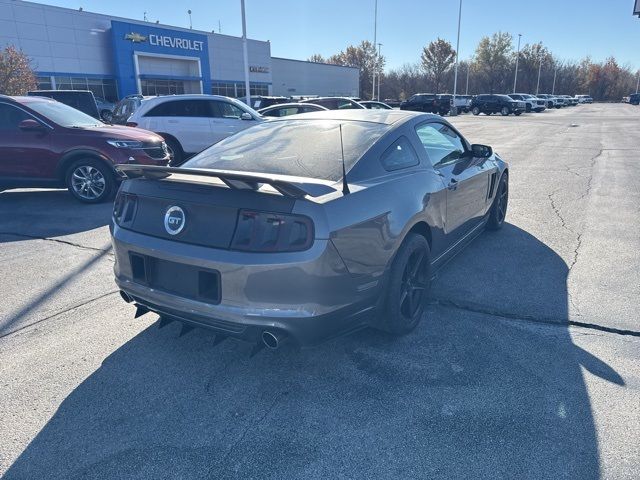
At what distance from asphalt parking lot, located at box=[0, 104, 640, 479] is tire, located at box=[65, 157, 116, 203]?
10.5 ft

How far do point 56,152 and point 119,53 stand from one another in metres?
35.2

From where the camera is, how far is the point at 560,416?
2627 mm

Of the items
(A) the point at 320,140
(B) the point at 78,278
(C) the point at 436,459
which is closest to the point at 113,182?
(B) the point at 78,278

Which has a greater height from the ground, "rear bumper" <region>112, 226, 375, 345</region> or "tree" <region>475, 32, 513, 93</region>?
"tree" <region>475, 32, 513, 93</region>

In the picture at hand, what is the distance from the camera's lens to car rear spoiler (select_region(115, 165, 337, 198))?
8.36 ft

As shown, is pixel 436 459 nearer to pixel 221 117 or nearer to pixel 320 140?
pixel 320 140

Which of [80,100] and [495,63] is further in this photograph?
[495,63]

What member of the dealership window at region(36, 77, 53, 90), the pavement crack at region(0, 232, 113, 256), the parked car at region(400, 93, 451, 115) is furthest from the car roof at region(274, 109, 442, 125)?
the parked car at region(400, 93, 451, 115)

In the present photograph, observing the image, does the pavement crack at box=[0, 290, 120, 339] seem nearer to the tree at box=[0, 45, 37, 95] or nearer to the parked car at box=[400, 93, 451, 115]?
the tree at box=[0, 45, 37, 95]

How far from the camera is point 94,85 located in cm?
3769

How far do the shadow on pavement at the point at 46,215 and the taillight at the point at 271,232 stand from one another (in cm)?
467

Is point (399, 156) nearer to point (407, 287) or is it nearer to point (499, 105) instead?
point (407, 287)

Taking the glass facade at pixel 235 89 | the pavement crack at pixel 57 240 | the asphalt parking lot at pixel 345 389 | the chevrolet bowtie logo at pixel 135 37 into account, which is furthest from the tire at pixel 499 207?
the glass facade at pixel 235 89

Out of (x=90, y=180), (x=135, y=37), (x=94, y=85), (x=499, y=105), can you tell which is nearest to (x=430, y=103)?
(x=499, y=105)
